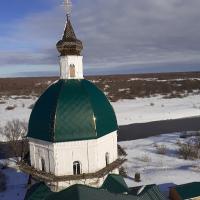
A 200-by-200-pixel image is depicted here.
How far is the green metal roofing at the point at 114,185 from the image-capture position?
10.6 m

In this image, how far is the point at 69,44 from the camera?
10.8 metres

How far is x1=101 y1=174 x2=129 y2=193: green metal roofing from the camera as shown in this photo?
10633mm

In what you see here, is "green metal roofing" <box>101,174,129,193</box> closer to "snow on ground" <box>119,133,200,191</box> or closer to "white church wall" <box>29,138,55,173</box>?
"white church wall" <box>29,138,55,173</box>

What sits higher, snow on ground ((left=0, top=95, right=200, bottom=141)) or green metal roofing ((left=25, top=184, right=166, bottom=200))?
green metal roofing ((left=25, top=184, right=166, bottom=200))

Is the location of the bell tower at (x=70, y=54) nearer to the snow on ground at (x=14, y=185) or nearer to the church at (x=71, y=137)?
the church at (x=71, y=137)

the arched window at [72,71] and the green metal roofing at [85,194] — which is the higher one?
the arched window at [72,71]

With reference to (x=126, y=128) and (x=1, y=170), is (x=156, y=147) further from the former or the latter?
(x=1, y=170)

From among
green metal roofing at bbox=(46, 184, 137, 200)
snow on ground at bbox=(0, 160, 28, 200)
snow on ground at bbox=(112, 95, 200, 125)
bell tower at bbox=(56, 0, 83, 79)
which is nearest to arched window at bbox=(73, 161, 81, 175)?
green metal roofing at bbox=(46, 184, 137, 200)

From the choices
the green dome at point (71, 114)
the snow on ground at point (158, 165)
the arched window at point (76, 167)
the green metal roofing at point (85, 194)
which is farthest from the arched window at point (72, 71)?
the snow on ground at point (158, 165)

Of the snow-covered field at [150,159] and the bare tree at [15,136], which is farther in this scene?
the bare tree at [15,136]

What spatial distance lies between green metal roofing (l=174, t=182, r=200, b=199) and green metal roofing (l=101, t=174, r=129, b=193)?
4421 mm

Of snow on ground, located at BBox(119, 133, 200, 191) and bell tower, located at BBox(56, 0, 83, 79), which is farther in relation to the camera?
snow on ground, located at BBox(119, 133, 200, 191)

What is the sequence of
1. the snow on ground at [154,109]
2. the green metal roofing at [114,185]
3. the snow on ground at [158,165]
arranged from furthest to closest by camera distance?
the snow on ground at [154,109] → the snow on ground at [158,165] → the green metal roofing at [114,185]

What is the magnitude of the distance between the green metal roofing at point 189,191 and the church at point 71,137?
11.7 feet
